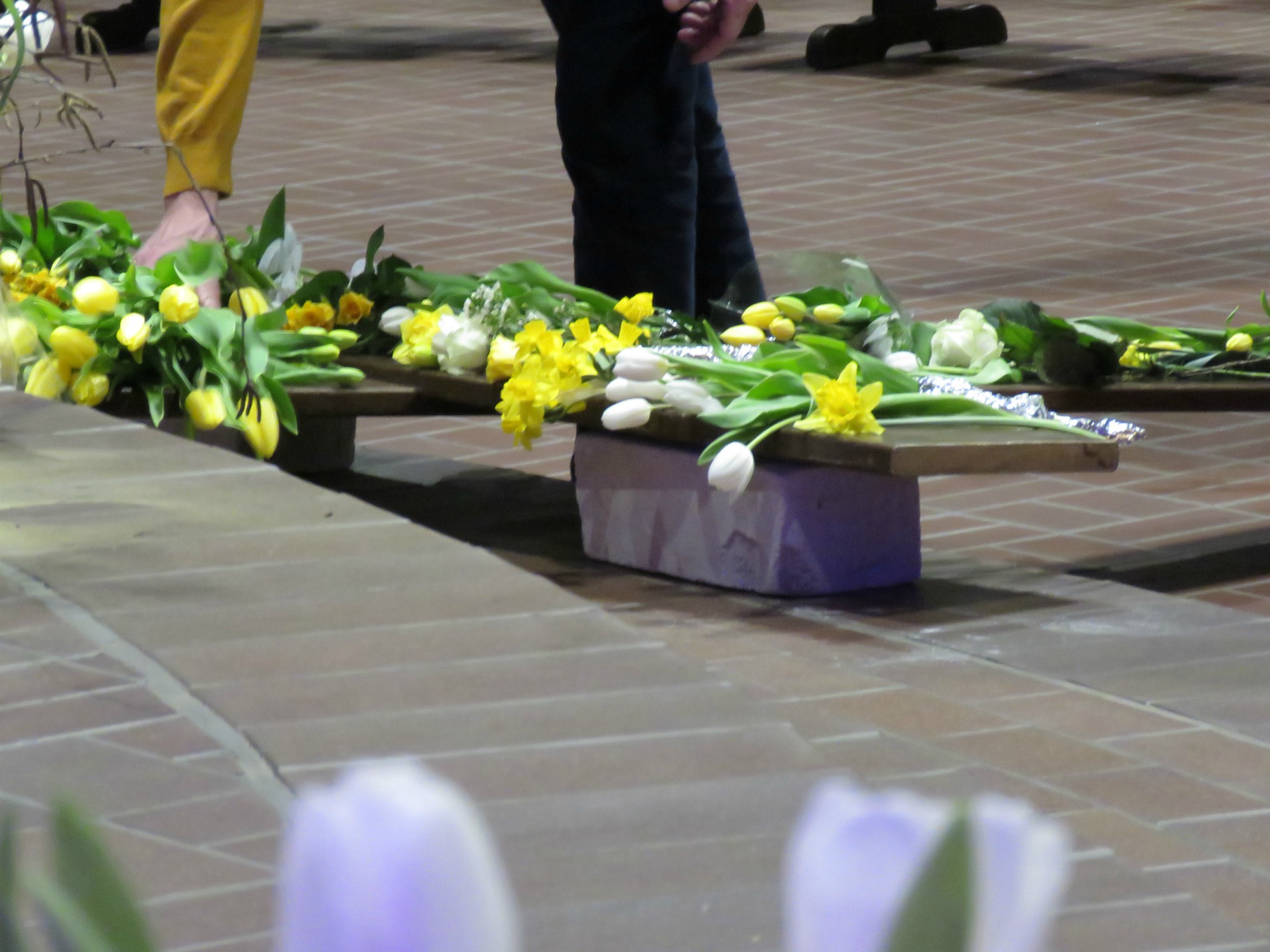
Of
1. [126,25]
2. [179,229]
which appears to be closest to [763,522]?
[179,229]

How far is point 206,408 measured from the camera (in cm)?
265

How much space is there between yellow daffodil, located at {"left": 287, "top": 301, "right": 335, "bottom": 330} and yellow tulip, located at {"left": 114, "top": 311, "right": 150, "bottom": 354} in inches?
14.6

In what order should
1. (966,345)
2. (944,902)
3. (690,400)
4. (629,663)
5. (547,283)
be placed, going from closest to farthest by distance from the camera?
1. (944,902)
2. (629,663)
3. (690,400)
4. (966,345)
5. (547,283)

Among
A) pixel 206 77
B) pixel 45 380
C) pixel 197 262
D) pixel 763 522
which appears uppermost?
pixel 206 77

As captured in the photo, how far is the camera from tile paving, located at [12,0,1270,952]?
0.94m

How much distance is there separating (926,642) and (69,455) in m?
1.09

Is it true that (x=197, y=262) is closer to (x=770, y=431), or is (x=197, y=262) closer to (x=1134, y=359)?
(x=770, y=431)

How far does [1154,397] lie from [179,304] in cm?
137

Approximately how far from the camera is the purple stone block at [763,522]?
2619 millimetres

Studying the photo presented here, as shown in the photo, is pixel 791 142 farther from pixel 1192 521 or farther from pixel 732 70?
pixel 1192 521

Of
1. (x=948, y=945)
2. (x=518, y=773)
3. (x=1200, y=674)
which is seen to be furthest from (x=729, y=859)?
(x=1200, y=674)

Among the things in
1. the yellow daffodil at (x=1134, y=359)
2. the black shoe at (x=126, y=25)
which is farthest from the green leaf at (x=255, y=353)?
the black shoe at (x=126, y=25)

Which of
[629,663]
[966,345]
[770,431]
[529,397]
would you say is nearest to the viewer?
[629,663]

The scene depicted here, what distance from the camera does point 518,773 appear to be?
1.02 metres
